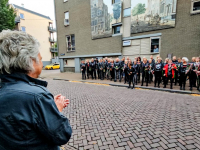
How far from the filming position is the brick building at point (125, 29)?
10.3 m

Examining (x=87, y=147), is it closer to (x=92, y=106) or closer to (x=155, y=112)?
(x=92, y=106)

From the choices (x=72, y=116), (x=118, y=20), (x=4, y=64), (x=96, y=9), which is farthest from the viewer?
(x=96, y=9)

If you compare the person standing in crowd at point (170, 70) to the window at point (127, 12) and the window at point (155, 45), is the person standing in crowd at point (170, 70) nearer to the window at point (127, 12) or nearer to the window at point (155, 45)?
the window at point (155, 45)

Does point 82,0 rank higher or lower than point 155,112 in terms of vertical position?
higher

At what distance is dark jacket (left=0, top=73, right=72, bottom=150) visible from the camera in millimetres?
883

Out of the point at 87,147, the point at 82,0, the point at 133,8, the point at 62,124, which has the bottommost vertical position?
the point at 87,147

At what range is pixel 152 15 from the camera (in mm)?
11492

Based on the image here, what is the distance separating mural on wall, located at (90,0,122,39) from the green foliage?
1750 millimetres

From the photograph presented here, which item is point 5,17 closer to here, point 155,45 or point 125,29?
point 125,29

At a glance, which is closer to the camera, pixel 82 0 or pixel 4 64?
pixel 4 64

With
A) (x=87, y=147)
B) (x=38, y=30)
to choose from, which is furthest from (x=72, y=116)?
(x=38, y=30)

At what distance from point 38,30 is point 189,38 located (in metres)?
38.6

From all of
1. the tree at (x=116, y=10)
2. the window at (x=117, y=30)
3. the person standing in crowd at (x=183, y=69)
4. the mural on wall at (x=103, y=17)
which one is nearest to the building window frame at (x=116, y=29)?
the window at (x=117, y=30)

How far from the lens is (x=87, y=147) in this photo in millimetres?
2635
